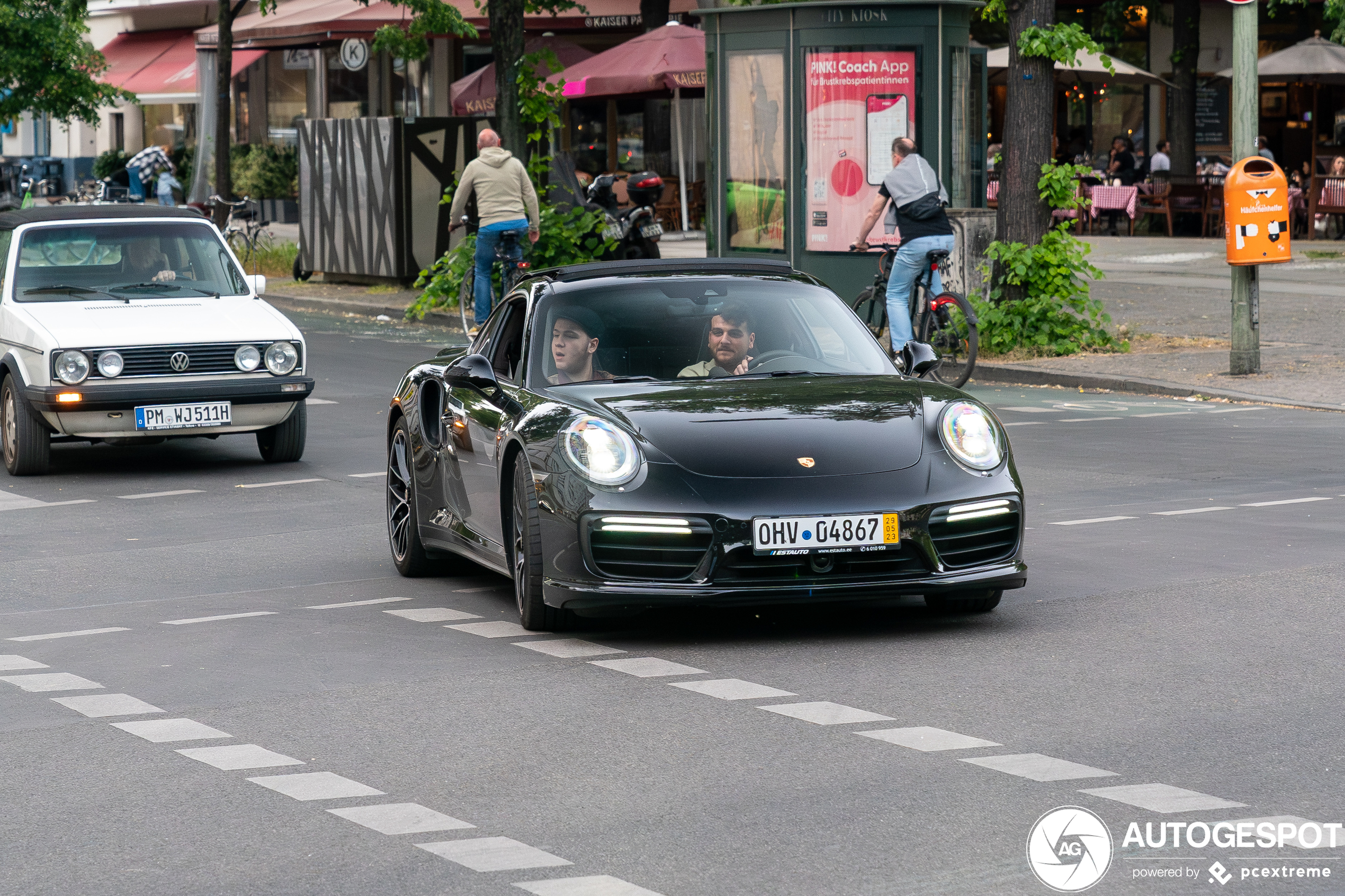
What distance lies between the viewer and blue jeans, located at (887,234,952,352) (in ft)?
55.1

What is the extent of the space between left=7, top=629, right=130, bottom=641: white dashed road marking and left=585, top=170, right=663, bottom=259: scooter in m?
15.3

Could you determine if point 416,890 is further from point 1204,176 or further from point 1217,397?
point 1204,176

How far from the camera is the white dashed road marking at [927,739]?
5863mm

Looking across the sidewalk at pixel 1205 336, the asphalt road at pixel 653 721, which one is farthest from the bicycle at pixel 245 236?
the asphalt road at pixel 653 721

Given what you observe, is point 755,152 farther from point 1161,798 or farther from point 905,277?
point 1161,798

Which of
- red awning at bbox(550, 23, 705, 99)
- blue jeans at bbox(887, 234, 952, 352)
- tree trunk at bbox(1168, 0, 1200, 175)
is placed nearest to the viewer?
blue jeans at bbox(887, 234, 952, 352)

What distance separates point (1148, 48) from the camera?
4072 cm

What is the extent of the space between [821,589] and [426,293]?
55.6ft

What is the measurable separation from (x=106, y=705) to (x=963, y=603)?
3129 mm

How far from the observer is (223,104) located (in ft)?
108

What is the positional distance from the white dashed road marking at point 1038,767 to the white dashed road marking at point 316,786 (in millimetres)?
1614

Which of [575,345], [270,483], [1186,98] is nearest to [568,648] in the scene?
[575,345]

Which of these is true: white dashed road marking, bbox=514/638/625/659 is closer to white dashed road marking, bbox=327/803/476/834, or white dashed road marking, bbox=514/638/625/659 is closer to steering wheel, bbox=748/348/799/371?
steering wheel, bbox=748/348/799/371

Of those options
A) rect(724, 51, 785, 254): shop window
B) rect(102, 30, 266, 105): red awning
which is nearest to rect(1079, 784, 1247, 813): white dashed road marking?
rect(724, 51, 785, 254): shop window
